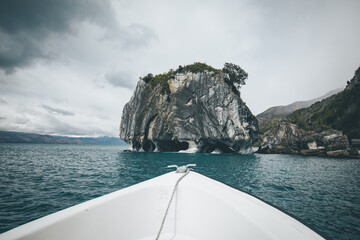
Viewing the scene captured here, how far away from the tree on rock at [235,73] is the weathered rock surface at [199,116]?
31.1 feet

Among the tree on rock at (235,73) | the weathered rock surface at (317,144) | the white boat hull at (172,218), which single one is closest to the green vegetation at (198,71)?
the tree on rock at (235,73)

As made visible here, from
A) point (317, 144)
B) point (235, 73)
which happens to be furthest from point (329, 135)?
point (235, 73)

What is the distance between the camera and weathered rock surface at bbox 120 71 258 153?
36.2m

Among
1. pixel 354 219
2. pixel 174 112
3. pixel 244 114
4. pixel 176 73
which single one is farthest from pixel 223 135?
pixel 354 219

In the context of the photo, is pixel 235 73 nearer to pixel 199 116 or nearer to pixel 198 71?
pixel 198 71

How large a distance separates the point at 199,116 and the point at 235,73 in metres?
21.4

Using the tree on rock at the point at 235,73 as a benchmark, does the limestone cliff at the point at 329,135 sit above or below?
below

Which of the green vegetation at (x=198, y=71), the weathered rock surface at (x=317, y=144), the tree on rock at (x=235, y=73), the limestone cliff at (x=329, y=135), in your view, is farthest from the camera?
the tree on rock at (x=235, y=73)

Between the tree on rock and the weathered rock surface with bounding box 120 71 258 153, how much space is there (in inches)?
373

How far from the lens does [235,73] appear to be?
4625 cm

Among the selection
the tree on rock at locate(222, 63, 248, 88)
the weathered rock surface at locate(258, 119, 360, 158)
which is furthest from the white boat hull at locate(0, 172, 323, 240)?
the tree on rock at locate(222, 63, 248, 88)

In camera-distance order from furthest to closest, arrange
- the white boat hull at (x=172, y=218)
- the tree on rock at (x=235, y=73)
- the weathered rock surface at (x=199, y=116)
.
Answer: the tree on rock at (x=235, y=73) < the weathered rock surface at (x=199, y=116) < the white boat hull at (x=172, y=218)

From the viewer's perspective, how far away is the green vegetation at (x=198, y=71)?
38.9m

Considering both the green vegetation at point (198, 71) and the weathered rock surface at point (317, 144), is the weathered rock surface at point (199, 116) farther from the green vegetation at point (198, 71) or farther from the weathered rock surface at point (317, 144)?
the weathered rock surface at point (317, 144)
